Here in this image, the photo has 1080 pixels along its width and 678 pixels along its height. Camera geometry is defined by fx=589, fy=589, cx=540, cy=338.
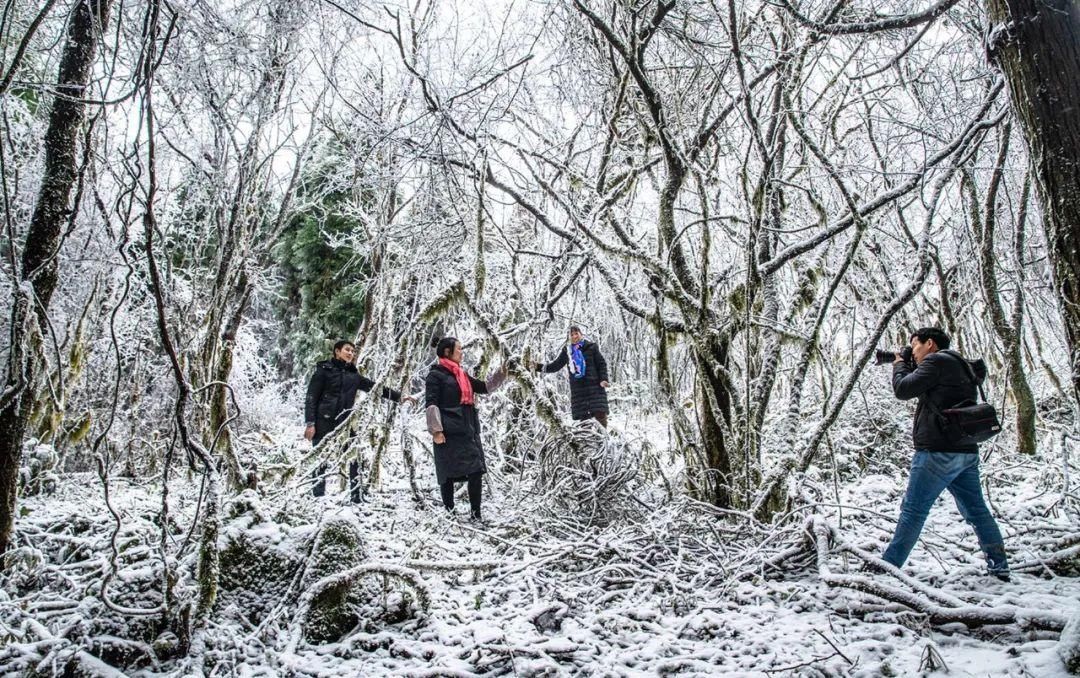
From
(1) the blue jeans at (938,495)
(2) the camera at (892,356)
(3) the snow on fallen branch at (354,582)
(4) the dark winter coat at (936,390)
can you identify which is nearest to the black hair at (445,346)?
(3) the snow on fallen branch at (354,582)

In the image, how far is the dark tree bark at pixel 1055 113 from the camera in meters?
2.23

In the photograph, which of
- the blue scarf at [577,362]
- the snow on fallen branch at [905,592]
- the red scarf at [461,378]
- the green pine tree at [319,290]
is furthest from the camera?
the green pine tree at [319,290]

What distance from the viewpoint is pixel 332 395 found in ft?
18.4

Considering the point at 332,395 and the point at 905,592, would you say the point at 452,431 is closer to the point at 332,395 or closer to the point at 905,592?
the point at 332,395

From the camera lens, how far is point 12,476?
316cm

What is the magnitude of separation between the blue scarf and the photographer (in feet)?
11.2

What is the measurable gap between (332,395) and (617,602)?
349 centimetres

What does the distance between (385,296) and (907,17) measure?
557 centimetres

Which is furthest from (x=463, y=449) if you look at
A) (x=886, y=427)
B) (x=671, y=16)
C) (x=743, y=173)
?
(x=886, y=427)

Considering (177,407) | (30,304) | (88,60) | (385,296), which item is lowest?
(177,407)

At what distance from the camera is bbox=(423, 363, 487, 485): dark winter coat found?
4641 mm

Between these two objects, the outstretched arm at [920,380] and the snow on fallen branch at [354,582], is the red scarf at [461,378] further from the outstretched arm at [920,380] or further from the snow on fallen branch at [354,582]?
the outstretched arm at [920,380]

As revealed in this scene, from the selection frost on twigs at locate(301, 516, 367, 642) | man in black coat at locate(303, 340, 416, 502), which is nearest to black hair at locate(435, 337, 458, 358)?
man in black coat at locate(303, 340, 416, 502)

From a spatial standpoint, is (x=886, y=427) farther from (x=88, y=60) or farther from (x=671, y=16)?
(x=88, y=60)
